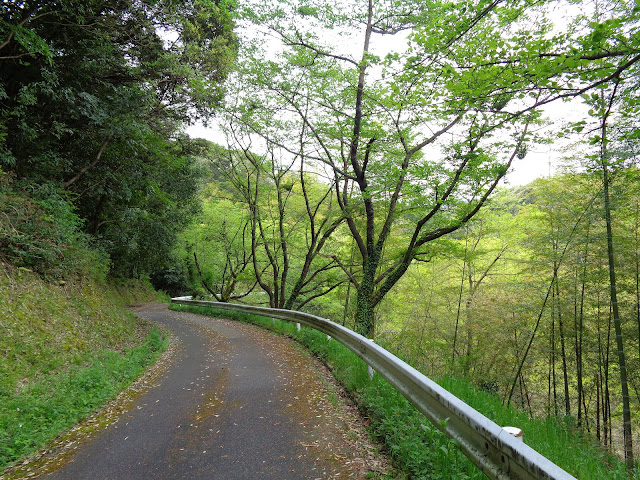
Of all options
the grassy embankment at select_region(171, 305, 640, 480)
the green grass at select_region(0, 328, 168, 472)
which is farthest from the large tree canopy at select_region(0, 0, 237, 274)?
the grassy embankment at select_region(171, 305, 640, 480)

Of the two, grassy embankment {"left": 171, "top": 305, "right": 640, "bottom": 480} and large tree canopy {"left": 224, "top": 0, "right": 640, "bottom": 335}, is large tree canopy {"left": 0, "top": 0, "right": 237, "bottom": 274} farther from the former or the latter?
grassy embankment {"left": 171, "top": 305, "right": 640, "bottom": 480}

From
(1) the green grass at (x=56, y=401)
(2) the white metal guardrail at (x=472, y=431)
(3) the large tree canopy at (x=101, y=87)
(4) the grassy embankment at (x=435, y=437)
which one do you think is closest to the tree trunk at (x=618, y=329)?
(4) the grassy embankment at (x=435, y=437)

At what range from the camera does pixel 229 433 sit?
3959mm

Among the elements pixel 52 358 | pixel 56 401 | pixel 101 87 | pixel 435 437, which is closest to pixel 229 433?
pixel 435 437

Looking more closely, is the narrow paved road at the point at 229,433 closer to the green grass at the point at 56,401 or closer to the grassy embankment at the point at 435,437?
the grassy embankment at the point at 435,437

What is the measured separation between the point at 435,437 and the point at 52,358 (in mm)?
6324

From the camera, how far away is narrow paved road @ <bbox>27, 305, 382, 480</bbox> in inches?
127

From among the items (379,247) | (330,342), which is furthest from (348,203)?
(330,342)

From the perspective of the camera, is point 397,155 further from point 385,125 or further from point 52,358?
point 52,358

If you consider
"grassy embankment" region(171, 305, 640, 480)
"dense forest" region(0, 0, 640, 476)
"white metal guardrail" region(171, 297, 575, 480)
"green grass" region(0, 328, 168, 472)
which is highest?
"dense forest" region(0, 0, 640, 476)

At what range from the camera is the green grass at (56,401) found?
12.4 ft

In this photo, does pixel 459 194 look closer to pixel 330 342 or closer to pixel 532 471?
pixel 330 342

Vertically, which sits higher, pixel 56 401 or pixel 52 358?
pixel 52 358

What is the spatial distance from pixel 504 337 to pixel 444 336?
2.73m
